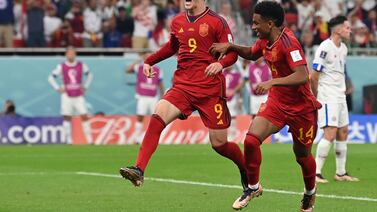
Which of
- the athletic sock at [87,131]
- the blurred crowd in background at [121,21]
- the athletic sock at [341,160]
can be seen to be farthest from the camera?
the blurred crowd in background at [121,21]

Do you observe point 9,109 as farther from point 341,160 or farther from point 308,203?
point 308,203

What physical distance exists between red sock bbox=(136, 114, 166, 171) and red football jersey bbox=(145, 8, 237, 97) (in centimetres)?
63

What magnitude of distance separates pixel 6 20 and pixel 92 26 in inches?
102

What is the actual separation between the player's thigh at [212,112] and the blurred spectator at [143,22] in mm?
18293

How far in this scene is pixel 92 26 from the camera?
3128 cm

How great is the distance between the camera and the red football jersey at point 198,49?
1305 cm

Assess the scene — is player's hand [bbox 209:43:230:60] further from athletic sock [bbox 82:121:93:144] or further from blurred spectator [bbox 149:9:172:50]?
blurred spectator [bbox 149:9:172:50]

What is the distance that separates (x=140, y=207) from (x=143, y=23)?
18715 millimetres

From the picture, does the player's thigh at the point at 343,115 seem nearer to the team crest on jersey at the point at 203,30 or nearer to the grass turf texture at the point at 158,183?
the grass turf texture at the point at 158,183

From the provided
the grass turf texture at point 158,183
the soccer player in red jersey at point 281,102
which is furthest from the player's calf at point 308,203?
the grass turf texture at point 158,183

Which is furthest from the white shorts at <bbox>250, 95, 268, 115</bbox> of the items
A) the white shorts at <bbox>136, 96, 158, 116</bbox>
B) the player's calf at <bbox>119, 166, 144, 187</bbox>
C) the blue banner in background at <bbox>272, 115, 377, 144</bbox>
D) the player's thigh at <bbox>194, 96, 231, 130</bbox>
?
the player's calf at <bbox>119, 166, 144, 187</bbox>

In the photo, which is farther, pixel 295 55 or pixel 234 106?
pixel 234 106

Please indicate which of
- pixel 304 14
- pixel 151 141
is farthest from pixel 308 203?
pixel 304 14

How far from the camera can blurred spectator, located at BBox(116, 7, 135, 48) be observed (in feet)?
103
